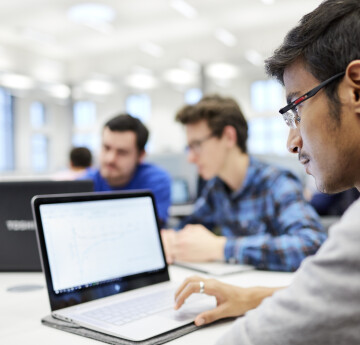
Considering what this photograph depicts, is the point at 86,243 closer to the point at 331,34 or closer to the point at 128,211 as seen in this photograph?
the point at 128,211

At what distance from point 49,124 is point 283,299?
1024cm

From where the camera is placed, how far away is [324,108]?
735 mm

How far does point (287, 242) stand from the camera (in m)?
1.43

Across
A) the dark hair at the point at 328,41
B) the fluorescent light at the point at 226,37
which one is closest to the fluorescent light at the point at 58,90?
the fluorescent light at the point at 226,37

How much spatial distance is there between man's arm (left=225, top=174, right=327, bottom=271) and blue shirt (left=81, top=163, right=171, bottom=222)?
30.2 inches

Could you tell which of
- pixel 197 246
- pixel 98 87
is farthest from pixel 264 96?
pixel 197 246

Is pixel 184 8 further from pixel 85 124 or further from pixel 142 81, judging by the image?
pixel 85 124

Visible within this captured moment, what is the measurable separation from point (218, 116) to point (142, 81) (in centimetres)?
841

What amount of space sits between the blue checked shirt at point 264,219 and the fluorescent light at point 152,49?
637cm

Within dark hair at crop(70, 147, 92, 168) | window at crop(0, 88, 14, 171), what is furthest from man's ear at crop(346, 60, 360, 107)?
window at crop(0, 88, 14, 171)

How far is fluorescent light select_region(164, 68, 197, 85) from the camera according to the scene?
31.2ft

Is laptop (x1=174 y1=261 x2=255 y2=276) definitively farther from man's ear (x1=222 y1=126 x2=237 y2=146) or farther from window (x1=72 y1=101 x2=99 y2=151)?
window (x1=72 y1=101 x2=99 y2=151)

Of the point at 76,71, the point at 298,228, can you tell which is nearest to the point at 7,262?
the point at 298,228

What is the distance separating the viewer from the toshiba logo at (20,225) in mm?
1413
